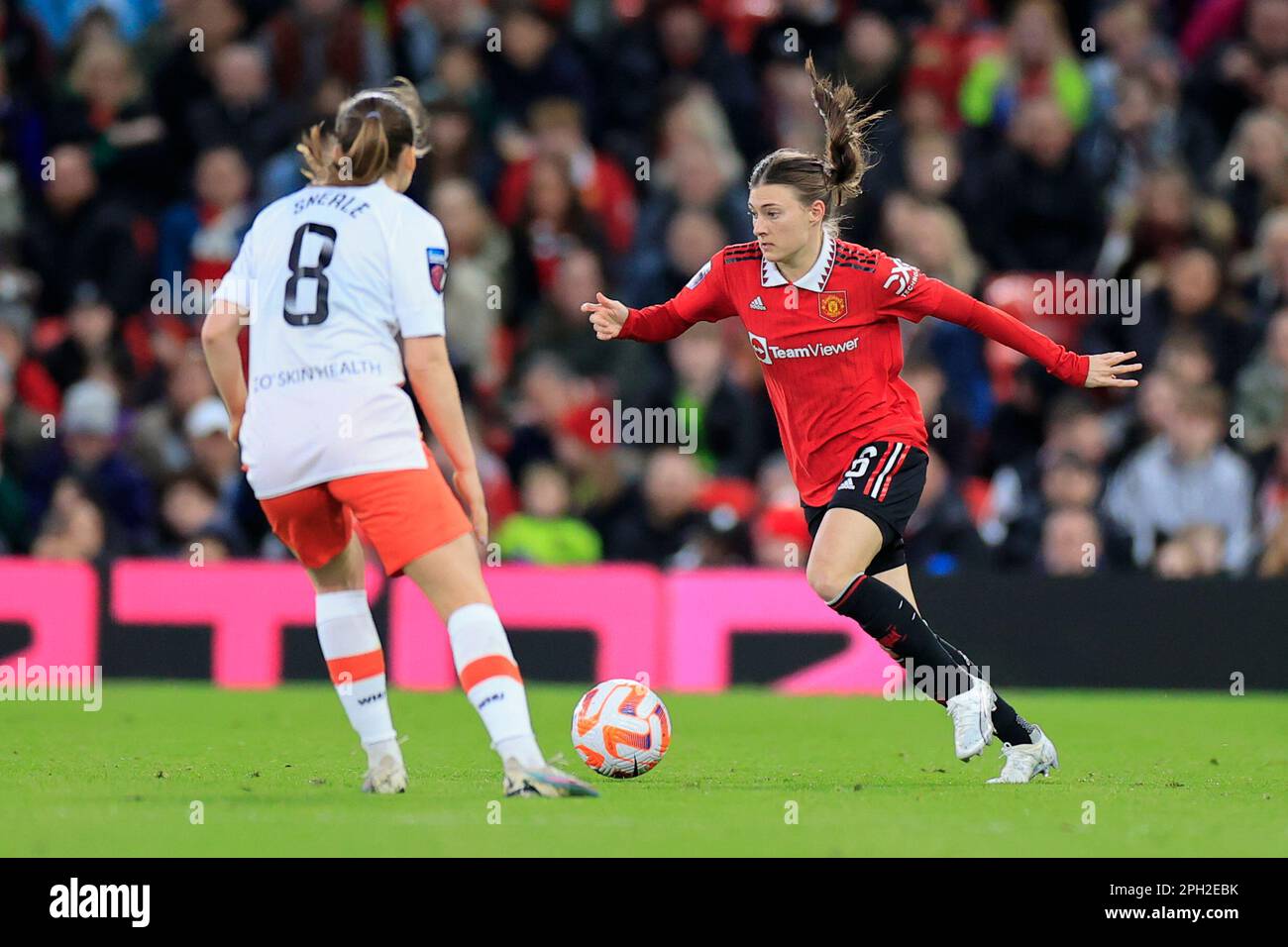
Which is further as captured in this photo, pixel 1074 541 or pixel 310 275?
pixel 1074 541

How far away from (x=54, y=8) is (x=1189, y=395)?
9307mm

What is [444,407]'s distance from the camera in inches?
250

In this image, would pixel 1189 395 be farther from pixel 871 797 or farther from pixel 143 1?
pixel 143 1

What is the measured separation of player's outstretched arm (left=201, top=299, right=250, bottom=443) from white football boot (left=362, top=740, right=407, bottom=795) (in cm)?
121

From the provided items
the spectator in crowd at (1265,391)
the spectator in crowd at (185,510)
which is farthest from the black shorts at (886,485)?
the spectator in crowd at (185,510)

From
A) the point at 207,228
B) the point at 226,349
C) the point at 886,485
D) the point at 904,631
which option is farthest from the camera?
the point at 207,228

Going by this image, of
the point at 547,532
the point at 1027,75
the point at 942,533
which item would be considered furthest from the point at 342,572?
the point at 1027,75

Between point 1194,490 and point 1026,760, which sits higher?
point 1194,490

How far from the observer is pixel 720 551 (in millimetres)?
13172

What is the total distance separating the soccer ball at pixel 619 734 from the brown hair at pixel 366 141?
2125 millimetres

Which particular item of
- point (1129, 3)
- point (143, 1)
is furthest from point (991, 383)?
point (143, 1)

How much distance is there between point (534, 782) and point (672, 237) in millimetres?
8416
